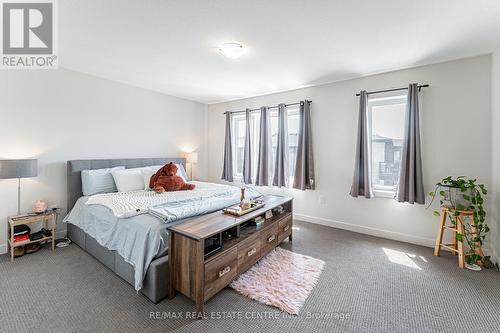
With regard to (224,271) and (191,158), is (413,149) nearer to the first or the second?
(224,271)

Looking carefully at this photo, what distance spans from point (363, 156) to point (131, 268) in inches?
125

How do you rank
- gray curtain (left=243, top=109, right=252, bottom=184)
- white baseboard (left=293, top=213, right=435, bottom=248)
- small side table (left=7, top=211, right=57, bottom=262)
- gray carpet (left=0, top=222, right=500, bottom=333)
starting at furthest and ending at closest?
1. gray curtain (left=243, top=109, right=252, bottom=184)
2. white baseboard (left=293, top=213, right=435, bottom=248)
3. small side table (left=7, top=211, right=57, bottom=262)
4. gray carpet (left=0, top=222, right=500, bottom=333)

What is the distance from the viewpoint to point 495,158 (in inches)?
96.7

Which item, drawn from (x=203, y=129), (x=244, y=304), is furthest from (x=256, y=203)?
(x=203, y=129)

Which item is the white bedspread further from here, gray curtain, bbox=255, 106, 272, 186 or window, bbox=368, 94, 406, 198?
window, bbox=368, 94, 406, 198

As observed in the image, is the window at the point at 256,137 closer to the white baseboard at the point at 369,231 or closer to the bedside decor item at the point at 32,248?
the white baseboard at the point at 369,231

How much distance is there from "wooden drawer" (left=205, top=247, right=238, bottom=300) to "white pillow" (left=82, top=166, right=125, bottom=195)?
2281 mm

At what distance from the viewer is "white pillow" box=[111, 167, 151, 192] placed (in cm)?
315

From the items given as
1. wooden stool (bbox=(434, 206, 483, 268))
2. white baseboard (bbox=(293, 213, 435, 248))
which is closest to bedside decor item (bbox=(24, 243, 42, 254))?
white baseboard (bbox=(293, 213, 435, 248))

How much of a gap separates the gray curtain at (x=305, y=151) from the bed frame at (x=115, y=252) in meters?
2.54

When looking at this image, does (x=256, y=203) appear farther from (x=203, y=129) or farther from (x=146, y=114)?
(x=203, y=129)

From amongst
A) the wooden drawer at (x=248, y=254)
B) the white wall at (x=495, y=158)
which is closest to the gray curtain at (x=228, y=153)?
the wooden drawer at (x=248, y=254)

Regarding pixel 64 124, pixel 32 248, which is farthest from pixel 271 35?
pixel 32 248

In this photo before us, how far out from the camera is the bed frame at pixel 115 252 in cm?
177
